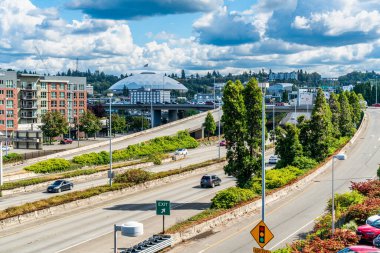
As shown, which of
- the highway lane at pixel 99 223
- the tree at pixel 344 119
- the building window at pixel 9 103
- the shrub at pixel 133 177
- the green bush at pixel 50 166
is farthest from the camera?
the building window at pixel 9 103

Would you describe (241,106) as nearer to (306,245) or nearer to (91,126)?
(306,245)

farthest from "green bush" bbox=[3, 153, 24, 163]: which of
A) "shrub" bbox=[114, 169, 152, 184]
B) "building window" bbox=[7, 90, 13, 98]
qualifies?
"building window" bbox=[7, 90, 13, 98]

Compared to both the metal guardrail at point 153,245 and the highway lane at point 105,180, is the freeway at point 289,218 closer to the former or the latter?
the metal guardrail at point 153,245

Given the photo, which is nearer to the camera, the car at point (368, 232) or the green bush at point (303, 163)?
the car at point (368, 232)

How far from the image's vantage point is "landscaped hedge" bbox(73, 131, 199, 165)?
72.9 metres

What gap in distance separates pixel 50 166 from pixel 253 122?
1292 inches

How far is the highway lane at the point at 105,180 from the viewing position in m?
47.1

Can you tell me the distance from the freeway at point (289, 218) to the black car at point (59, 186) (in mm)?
21952

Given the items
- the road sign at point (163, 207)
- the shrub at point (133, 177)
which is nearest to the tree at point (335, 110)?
the shrub at point (133, 177)

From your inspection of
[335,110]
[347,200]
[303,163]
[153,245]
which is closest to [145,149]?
[335,110]

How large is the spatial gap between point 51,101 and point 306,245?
115538 millimetres

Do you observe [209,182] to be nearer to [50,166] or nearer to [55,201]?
[55,201]

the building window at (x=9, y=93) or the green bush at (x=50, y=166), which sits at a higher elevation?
the building window at (x=9, y=93)

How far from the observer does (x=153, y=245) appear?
27.8 meters
